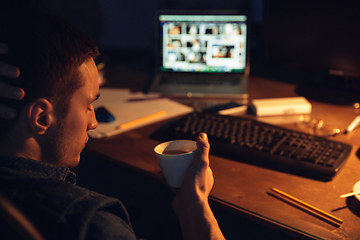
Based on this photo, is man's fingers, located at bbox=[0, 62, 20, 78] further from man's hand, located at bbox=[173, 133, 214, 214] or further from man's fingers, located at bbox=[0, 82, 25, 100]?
man's hand, located at bbox=[173, 133, 214, 214]

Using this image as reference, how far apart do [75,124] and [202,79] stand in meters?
0.92

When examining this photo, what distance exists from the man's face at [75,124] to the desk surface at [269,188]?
23cm

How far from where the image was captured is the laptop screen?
1.42m

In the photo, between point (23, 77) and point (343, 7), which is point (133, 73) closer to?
point (343, 7)

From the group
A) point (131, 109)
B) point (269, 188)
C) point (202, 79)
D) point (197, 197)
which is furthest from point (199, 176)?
point (202, 79)

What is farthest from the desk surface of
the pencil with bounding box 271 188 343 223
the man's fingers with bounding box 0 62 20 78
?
the man's fingers with bounding box 0 62 20 78

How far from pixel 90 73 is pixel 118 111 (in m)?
0.54

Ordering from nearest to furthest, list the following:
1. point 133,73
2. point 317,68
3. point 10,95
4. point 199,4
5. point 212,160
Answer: point 10,95
point 212,160
point 317,68
point 133,73
point 199,4

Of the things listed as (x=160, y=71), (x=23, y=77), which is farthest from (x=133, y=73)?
(x=23, y=77)

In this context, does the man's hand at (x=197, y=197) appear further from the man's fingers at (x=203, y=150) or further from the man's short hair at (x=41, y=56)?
the man's short hair at (x=41, y=56)

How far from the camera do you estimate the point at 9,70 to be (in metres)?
0.54

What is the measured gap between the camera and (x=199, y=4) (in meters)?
1.86

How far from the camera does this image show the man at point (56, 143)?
0.46 meters

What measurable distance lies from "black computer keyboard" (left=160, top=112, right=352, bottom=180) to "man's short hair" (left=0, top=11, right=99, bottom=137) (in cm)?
44
